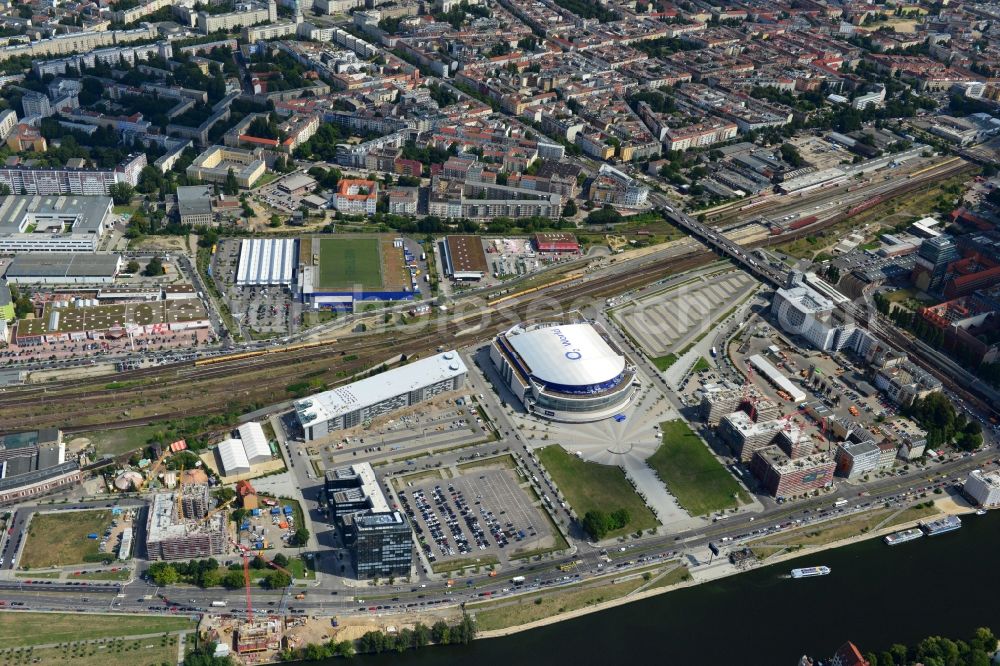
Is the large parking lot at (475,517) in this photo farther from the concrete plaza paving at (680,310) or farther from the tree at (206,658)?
the concrete plaza paving at (680,310)

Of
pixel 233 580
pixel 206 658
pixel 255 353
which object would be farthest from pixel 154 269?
pixel 206 658

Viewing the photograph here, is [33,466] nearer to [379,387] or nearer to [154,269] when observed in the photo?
[379,387]

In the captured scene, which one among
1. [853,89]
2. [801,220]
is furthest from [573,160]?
[853,89]

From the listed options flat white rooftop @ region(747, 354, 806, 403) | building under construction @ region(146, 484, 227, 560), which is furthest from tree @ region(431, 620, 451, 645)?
flat white rooftop @ region(747, 354, 806, 403)

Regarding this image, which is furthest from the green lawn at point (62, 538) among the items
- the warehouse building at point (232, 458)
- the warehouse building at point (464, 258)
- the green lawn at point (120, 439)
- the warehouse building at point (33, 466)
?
the warehouse building at point (464, 258)

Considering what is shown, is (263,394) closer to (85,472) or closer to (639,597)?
(85,472)

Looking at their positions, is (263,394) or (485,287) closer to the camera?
(263,394)

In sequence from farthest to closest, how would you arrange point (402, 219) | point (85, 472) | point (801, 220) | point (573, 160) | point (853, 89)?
point (853, 89)
point (573, 160)
point (801, 220)
point (402, 219)
point (85, 472)
